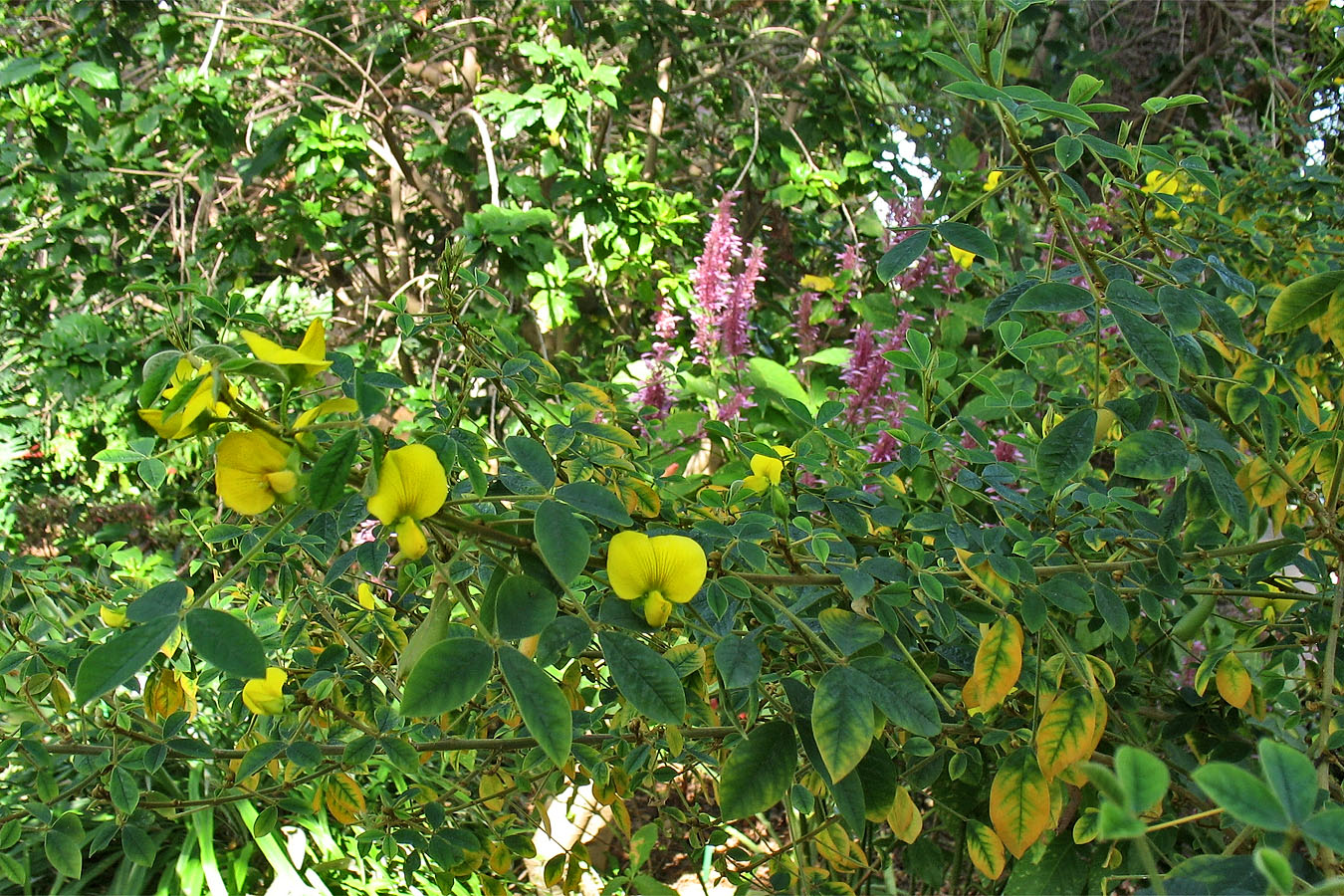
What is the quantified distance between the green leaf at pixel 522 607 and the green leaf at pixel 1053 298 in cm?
32

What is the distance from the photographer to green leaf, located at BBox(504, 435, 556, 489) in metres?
0.47

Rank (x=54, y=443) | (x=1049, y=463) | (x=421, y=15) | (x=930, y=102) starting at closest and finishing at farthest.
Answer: (x=1049, y=463) → (x=421, y=15) → (x=930, y=102) → (x=54, y=443)

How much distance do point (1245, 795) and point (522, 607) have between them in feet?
0.95

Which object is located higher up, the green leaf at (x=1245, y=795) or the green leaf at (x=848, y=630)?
the green leaf at (x=1245, y=795)

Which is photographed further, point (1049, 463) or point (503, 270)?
point (503, 270)

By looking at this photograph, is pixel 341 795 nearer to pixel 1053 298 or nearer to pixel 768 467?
pixel 768 467

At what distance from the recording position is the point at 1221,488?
0.66 meters

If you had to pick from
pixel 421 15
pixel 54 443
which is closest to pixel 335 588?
pixel 421 15

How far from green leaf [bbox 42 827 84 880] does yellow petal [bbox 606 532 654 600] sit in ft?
1.96

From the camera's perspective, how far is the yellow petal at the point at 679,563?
487mm

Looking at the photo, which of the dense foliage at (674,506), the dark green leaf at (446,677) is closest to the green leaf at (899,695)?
the dense foliage at (674,506)

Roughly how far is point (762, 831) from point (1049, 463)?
134cm

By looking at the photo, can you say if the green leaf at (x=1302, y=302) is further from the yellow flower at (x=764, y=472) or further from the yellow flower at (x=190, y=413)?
the yellow flower at (x=190, y=413)

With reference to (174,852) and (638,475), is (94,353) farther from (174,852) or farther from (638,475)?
(638,475)
